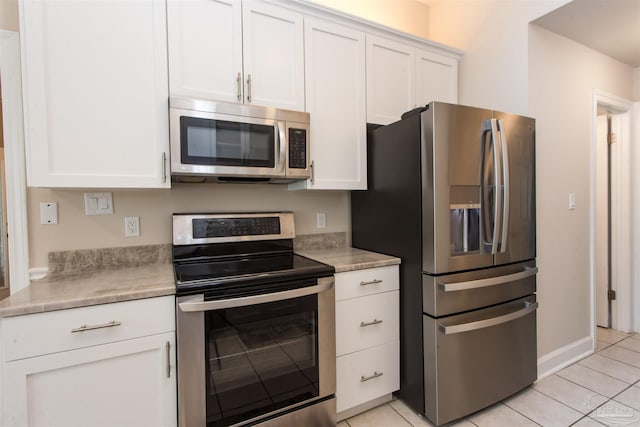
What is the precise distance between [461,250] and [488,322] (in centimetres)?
44

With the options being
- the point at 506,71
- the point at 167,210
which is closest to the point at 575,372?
the point at 506,71

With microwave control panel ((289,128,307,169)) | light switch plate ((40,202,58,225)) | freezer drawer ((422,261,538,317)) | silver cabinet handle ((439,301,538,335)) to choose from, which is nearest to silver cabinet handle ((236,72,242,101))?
microwave control panel ((289,128,307,169))

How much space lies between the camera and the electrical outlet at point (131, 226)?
67.1 inches

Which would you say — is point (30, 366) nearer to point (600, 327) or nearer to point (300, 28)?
point (300, 28)

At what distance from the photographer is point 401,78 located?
7.15 feet

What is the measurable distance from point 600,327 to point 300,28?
12.5ft

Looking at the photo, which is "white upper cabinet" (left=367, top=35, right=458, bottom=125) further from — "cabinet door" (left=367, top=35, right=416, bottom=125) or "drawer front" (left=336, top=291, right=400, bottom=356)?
"drawer front" (left=336, top=291, right=400, bottom=356)

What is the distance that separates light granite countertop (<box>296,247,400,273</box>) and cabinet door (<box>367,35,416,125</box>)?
2.99 ft

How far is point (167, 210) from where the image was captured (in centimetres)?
180

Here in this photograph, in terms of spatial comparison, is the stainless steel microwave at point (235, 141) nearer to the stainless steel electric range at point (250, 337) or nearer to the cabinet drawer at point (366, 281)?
the stainless steel electric range at point (250, 337)

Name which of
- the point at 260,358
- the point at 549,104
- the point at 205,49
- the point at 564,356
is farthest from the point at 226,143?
the point at 564,356

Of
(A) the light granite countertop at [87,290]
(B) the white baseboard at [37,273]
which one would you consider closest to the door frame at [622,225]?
(A) the light granite countertop at [87,290]

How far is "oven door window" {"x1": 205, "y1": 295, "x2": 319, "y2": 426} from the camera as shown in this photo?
131cm

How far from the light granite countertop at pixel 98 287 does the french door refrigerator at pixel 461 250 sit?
11.8 inches
